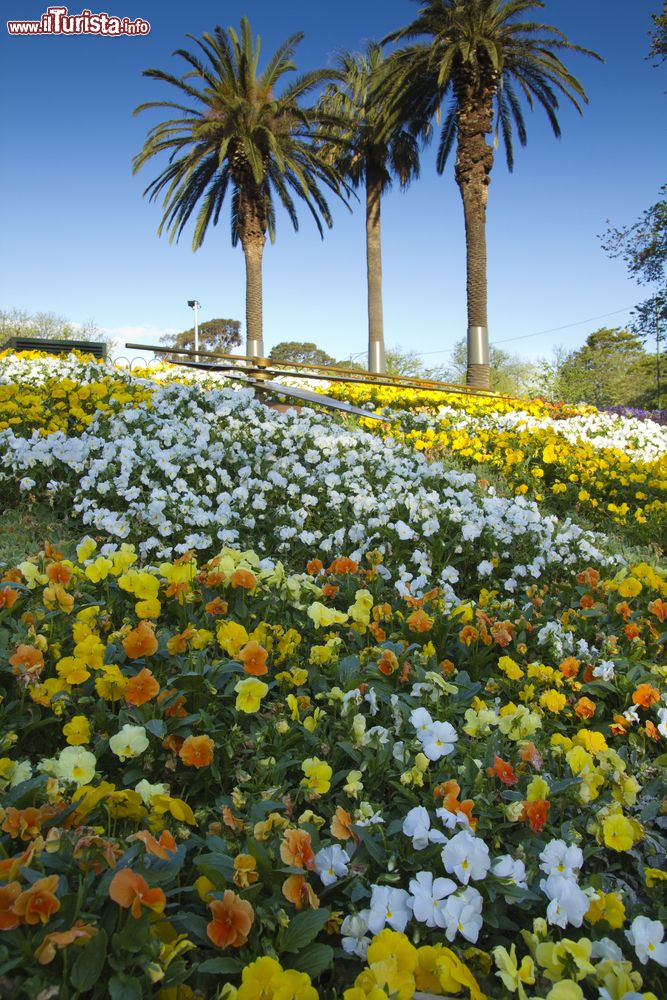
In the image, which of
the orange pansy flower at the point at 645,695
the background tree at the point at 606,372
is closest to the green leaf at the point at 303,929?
the orange pansy flower at the point at 645,695

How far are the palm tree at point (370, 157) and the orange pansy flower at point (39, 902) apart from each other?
17740mm

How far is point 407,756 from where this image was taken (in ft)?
5.28

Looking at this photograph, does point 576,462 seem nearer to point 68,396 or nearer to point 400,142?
point 68,396

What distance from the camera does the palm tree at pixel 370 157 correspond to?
18.2 metres

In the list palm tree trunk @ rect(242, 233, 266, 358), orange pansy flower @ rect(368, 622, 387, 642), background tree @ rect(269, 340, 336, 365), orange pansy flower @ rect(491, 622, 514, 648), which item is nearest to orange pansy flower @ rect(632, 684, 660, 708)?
orange pansy flower @ rect(491, 622, 514, 648)

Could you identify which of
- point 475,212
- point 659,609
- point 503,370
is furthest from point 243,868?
point 503,370

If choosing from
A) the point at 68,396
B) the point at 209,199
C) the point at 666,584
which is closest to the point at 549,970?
the point at 666,584

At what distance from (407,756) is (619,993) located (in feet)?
2.07

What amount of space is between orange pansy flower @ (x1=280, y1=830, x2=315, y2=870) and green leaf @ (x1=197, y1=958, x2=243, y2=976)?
6.8 inches

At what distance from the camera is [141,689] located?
1582 millimetres

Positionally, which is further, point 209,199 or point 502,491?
point 209,199

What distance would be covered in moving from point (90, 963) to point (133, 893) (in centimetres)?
11

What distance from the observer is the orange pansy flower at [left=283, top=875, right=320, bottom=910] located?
118cm

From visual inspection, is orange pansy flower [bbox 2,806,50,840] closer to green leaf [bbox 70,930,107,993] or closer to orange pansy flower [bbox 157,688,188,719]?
green leaf [bbox 70,930,107,993]
